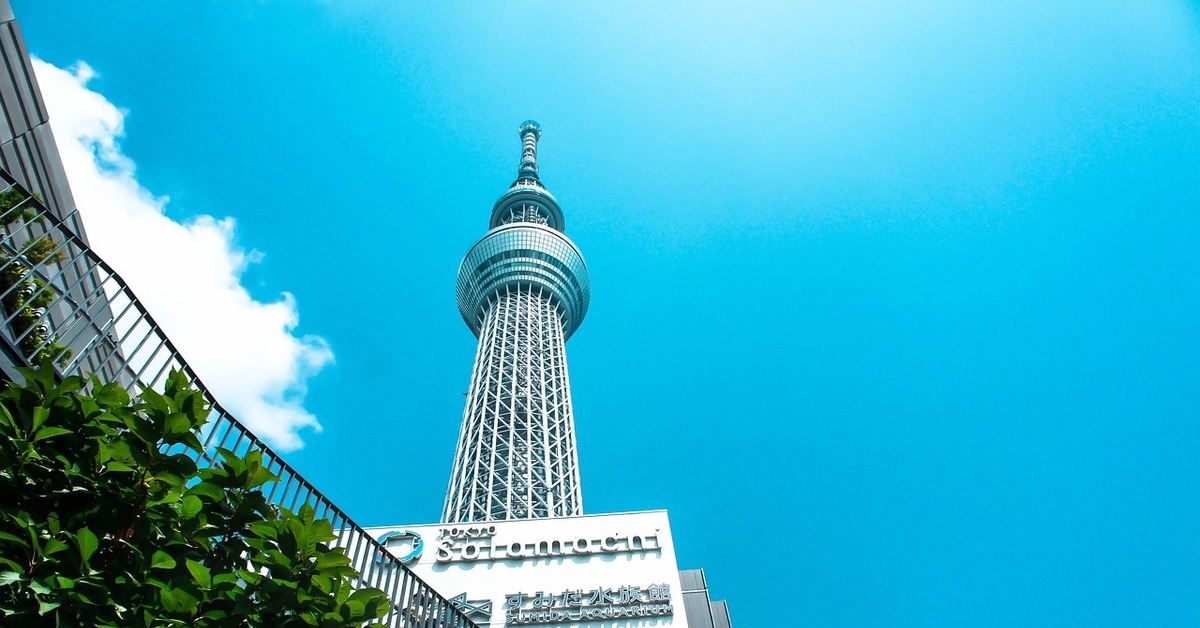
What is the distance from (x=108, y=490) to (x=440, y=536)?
81.2 ft

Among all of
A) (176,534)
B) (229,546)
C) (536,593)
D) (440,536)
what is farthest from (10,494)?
(440,536)

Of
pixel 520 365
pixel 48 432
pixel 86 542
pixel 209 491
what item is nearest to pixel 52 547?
pixel 86 542

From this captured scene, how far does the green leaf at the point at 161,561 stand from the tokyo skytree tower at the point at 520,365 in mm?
47662

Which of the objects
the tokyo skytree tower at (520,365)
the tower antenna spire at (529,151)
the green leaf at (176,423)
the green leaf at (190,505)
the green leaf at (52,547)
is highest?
the tower antenna spire at (529,151)

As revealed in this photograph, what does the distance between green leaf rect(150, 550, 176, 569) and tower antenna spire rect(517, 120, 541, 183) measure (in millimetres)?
88597

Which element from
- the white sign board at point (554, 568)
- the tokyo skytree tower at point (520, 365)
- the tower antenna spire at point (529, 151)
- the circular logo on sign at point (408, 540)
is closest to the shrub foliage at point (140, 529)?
the white sign board at point (554, 568)

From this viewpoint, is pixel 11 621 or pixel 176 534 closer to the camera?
pixel 11 621

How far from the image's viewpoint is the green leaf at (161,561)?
14.7 ft

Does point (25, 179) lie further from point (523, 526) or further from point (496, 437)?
point (496, 437)

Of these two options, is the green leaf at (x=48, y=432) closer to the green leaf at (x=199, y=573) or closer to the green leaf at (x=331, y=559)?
the green leaf at (x=199, y=573)

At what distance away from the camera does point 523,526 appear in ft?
93.6

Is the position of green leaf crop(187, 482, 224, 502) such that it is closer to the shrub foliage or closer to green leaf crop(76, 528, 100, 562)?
the shrub foliage

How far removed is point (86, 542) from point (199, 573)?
0.65 metres

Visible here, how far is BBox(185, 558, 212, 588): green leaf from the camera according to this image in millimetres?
4438
